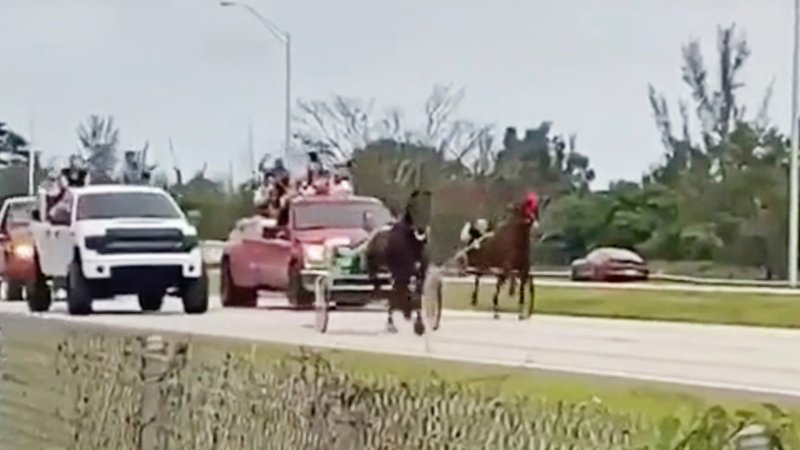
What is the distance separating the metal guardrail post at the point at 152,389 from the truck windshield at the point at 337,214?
843 inches

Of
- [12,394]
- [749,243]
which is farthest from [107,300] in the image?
[749,243]

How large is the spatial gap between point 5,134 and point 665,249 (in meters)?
30.1

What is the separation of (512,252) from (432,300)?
15.8 feet

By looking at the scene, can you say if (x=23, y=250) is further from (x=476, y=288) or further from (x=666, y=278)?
(x=666, y=278)

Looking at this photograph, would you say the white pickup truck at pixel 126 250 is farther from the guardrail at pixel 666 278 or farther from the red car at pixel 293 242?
the red car at pixel 293 242

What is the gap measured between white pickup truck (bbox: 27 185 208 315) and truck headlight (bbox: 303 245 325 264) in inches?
58.4

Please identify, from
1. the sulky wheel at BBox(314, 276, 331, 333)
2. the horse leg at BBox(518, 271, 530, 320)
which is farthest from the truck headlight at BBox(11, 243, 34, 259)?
the sulky wheel at BBox(314, 276, 331, 333)

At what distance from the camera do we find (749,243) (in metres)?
62.6

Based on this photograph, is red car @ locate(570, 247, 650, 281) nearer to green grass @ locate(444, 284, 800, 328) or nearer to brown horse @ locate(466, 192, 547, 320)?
green grass @ locate(444, 284, 800, 328)

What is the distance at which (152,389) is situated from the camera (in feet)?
27.4

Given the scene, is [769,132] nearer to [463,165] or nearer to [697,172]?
[697,172]

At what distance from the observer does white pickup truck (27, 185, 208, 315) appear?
1138 inches

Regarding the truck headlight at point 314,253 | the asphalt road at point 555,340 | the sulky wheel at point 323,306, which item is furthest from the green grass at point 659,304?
the sulky wheel at point 323,306

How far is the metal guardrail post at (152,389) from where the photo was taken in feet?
27.0
